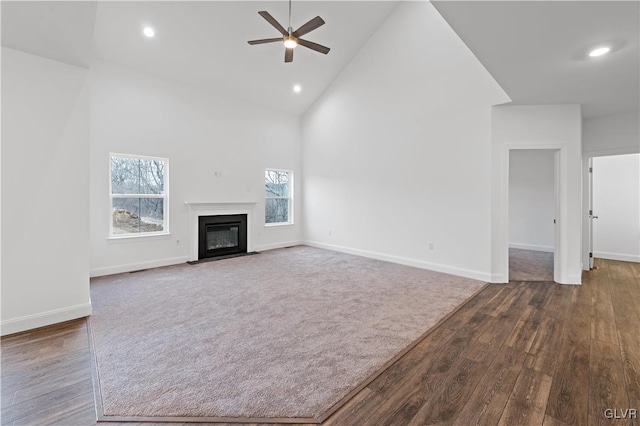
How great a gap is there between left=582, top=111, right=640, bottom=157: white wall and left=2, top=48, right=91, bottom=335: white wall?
7.45 meters

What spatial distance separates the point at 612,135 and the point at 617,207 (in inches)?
84.4

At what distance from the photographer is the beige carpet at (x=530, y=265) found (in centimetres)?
471

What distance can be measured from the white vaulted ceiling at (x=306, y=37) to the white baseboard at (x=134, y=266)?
10.6 feet

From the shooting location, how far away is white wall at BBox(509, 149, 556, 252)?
692 cm

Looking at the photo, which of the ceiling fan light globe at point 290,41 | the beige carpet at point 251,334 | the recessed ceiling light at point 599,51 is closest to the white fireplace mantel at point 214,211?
the beige carpet at point 251,334

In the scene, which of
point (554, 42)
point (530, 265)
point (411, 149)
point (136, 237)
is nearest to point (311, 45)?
point (411, 149)

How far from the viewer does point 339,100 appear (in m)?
6.73

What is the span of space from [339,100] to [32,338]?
6.42m

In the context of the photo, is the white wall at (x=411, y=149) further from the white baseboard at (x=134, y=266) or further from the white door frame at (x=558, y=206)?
the white baseboard at (x=134, y=266)

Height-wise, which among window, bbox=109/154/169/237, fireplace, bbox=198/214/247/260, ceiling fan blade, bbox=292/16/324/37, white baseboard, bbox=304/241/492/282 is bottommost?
white baseboard, bbox=304/241/492/282

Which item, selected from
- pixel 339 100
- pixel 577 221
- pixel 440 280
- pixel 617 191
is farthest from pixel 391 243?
pixel 617 191

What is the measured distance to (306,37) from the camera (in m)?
5.48

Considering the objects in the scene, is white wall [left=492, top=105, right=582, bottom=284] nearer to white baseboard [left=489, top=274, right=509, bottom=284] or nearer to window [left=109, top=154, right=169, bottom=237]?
white baseboard [left=489, top=274, right=509, bottom=284]

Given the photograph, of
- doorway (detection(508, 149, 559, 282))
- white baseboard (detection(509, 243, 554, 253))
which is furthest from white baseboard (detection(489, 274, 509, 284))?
white baseboard (detection(509, 243, 554, 253))
